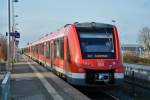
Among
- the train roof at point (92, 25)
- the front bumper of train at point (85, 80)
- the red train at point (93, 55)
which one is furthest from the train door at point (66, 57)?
the front bumper of train at point (85, 80)

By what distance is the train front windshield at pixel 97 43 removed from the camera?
66.4ft

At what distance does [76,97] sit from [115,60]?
4.61m

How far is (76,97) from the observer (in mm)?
16031

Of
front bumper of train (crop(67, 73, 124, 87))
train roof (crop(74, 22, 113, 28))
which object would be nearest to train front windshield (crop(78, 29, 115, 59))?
train roof (crop(74, 22, 113, 28))

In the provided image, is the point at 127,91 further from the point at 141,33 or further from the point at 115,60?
the point at 141,33

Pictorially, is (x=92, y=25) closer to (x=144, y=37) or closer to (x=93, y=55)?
(x=93, y=55)

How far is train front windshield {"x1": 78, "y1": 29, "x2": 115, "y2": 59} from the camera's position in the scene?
20250mm

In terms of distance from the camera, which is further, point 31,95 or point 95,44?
point 95,44

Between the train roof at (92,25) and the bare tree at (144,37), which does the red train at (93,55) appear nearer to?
the train roof at (92,25)

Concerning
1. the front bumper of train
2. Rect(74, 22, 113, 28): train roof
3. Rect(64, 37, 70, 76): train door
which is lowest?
the front bumper of train

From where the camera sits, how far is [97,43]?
67.6ft

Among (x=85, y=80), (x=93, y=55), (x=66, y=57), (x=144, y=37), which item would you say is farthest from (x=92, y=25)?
(x=144, y=37)

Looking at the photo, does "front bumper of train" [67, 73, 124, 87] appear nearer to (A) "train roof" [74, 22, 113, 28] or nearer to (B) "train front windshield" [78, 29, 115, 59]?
(B) "train front windshield" [78, 29, 115, 59]

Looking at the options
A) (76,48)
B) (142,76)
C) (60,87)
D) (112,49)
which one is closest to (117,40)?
(112,49)
